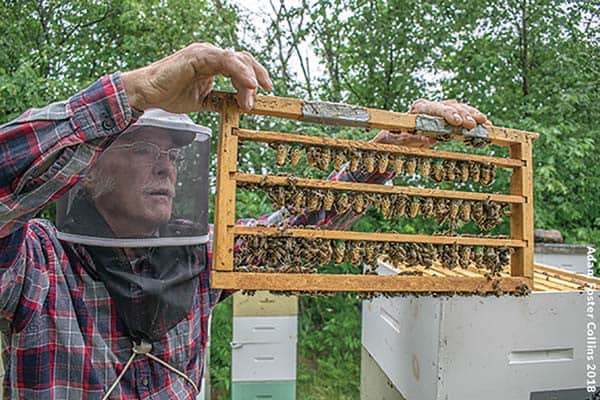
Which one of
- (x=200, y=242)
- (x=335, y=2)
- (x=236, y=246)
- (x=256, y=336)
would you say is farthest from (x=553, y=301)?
(x=335, y=2)

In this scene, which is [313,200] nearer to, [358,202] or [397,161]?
[358,202]

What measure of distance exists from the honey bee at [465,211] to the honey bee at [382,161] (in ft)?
0.80

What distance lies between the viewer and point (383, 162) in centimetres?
121

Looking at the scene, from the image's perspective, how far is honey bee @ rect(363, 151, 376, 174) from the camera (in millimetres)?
1193

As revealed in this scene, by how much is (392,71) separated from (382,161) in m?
3.75

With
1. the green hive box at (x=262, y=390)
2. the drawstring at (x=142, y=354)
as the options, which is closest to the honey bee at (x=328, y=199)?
the drawstring at (x=142, y=354)

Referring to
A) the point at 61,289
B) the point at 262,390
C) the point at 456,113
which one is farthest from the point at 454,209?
the point at 262,390

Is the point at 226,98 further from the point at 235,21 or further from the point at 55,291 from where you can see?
the point at 235,21

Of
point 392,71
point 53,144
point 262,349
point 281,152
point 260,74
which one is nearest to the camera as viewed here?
point 53,144

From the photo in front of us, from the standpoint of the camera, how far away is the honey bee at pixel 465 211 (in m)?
1.29

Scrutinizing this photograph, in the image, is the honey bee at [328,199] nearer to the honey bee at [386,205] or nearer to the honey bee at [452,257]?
the honey bee at [386,205]

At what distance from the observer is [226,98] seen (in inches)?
42.6

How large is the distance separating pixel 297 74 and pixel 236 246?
13.3 feet

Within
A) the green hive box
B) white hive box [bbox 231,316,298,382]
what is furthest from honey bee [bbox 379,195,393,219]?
the green hive box
